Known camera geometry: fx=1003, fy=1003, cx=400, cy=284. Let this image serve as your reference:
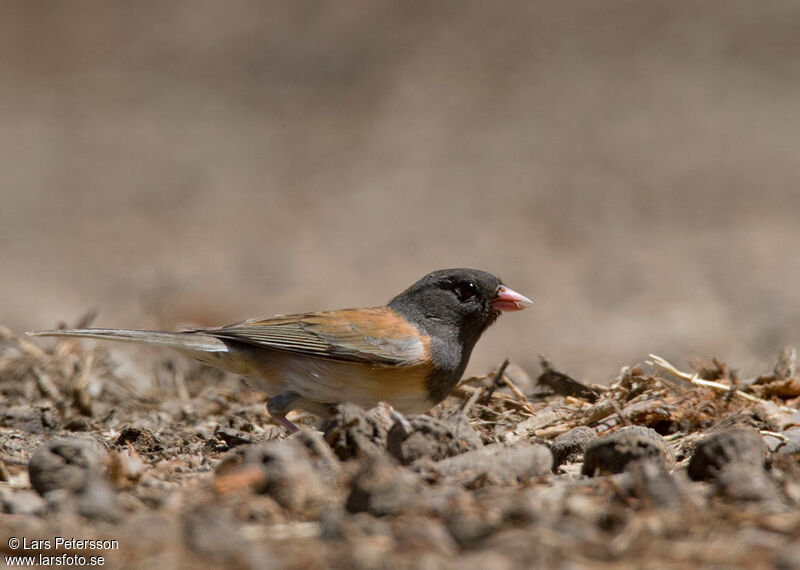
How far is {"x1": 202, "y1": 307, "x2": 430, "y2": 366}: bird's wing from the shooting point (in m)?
4.32

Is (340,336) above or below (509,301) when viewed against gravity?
below

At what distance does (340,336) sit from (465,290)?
684mm

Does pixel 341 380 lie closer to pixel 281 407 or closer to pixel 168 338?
pixel 281 407

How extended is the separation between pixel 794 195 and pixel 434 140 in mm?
4453

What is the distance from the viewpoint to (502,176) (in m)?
11.8

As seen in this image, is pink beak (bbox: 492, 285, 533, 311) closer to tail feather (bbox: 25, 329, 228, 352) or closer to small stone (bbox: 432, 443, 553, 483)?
tail feather (bbox: 25, 329, 228, 352)

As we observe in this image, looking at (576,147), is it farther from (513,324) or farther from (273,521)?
(273,521)

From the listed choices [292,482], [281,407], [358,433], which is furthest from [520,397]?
[292,482]

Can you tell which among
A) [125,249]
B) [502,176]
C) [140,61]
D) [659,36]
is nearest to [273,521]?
[125,249]

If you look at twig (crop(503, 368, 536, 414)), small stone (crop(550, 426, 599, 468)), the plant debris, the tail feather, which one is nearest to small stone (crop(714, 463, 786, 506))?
the plant debris

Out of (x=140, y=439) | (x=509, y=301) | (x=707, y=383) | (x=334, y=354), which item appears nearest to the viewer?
(x=140, y=439)

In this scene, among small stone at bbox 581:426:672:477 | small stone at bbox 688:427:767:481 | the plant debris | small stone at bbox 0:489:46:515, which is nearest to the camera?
the plant debris

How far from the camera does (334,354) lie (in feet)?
14.2

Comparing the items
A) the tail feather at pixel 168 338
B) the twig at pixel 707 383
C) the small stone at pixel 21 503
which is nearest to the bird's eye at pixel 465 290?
the twig at pixel 707 383
